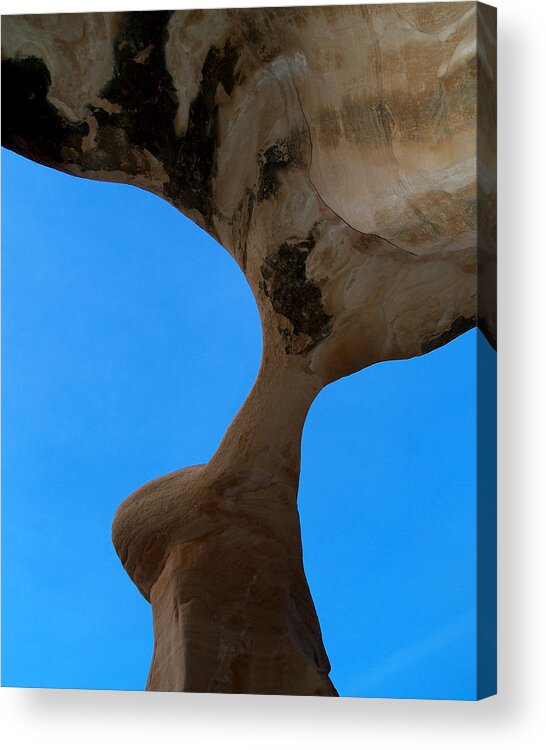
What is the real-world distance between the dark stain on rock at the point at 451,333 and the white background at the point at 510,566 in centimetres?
11

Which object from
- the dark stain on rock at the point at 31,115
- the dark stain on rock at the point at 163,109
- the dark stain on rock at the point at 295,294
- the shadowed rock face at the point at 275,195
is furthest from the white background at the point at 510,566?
the dark stain on rock at the point at 31,115

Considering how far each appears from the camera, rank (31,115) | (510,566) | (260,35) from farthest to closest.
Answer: (31,115), (260,35), (510,566)

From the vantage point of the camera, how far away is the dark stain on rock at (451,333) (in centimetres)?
329

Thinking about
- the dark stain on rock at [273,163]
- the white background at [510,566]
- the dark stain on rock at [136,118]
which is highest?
the dark stain on rock at [136,118]

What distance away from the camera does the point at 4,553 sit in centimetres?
350

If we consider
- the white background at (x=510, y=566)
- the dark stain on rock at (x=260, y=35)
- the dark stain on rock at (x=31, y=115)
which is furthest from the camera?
the dark stain on rock at (x=31, y=115)

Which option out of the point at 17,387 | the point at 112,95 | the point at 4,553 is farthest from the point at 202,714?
the point at 112,95

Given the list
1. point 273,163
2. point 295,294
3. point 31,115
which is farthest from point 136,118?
point 295,294

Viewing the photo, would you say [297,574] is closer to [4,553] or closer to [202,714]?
[202,714]

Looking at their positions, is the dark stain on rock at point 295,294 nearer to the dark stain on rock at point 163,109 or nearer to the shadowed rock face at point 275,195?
the shadowed rock face at point 275,195

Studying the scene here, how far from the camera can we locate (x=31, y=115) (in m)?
3.62

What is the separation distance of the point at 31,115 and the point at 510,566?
1.81 metres

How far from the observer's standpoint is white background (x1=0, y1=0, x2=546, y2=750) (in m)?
3.27

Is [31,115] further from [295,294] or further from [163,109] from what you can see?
[295,294]
